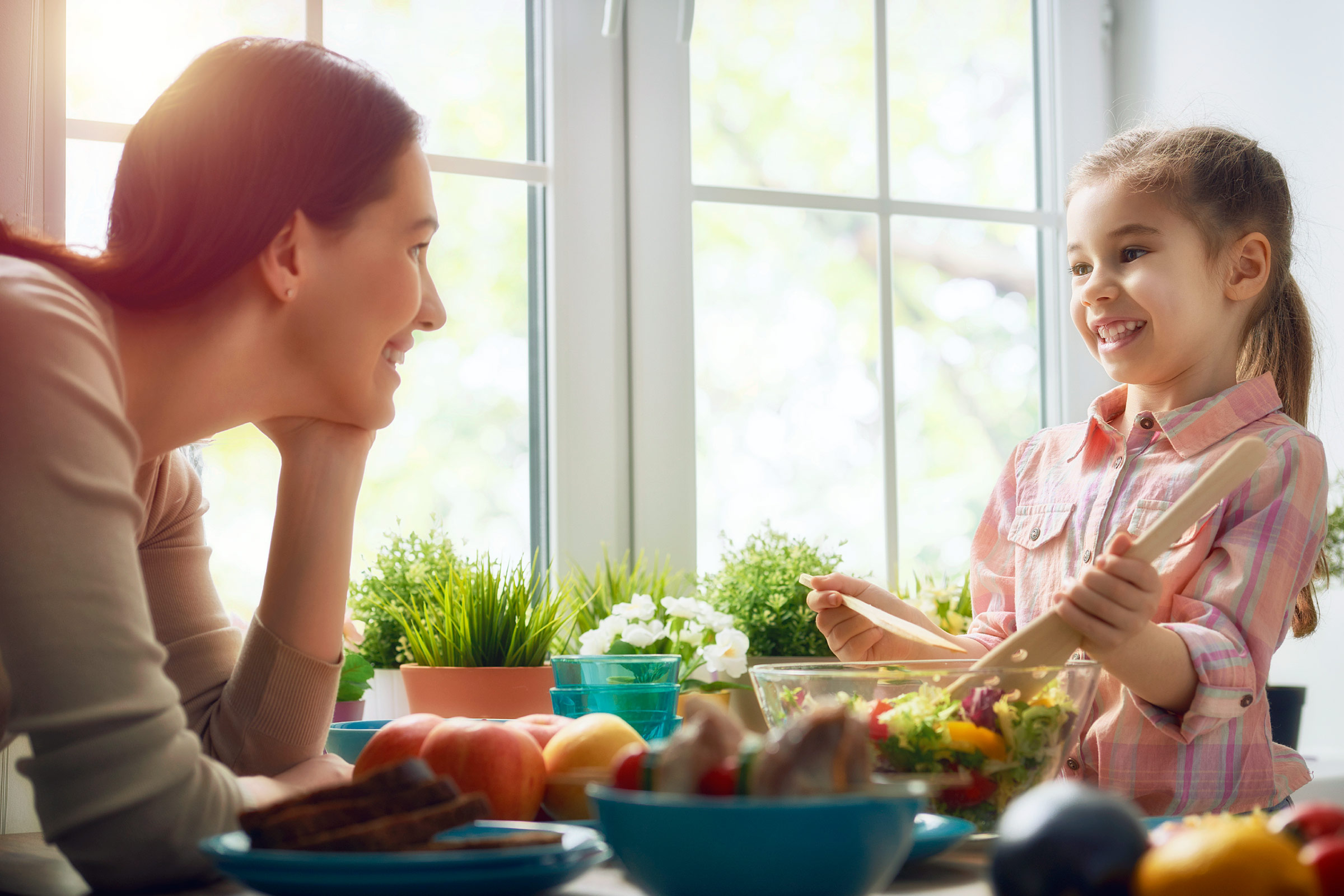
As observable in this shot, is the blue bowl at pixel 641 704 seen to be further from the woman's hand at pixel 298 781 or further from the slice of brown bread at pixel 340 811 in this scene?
the slice of brown bread at pixel 340 811

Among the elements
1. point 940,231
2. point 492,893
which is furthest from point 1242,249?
point 492,893

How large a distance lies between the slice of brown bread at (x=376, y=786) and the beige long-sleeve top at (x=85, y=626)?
0.07 metres

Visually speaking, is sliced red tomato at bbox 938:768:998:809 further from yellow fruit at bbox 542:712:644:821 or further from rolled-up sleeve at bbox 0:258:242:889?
rolled-up sleeve at bbox 0:258:242:889

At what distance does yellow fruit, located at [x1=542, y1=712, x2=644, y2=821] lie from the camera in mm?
774

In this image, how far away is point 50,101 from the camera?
1391 millimetres

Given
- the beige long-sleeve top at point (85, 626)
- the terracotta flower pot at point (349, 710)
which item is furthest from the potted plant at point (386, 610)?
the beige long-sleeve top at point (85, 626)

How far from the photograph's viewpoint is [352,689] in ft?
4.43

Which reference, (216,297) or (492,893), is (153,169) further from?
(492,893)

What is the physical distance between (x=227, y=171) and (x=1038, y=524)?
103 centimetres

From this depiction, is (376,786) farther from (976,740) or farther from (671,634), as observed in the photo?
(671,634)

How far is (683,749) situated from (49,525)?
1.22 ft

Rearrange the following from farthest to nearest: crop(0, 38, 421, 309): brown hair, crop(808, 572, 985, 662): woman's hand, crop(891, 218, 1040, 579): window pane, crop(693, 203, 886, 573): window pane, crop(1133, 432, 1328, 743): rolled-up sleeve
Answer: crop(891, 218, 1040, 579): window pane, crop(693, 203, 886, 573): window pane, crop(808, 572, 985, 662): woman's hand, crop(1133, 432, 1328, 743): rolled-up sleeve, crop(0, 38, 421, 309): brown hair

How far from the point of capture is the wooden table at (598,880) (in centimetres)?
58

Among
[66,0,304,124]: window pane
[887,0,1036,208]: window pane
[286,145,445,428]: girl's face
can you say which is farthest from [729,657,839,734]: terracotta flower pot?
[66,0,304,124]: window pane
